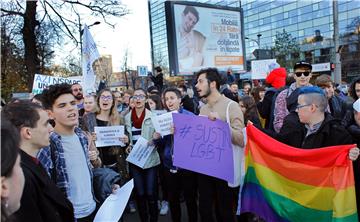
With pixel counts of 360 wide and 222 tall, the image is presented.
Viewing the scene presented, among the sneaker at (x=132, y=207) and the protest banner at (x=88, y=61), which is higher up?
the protest banner at (x=88, y=61)

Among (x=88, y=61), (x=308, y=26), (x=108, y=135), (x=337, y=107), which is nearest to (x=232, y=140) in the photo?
(x=108, y=135)

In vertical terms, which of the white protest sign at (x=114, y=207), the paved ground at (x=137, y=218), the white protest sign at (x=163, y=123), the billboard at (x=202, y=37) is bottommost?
the paved ground at (x=137, y=218)

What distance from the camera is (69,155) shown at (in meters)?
3.06

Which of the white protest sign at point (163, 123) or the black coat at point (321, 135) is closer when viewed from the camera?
the black coat at point (321, 135)

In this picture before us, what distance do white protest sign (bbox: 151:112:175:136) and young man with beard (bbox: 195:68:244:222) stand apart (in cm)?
65

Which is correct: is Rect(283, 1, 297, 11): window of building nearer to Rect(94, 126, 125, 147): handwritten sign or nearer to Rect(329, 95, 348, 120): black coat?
Rect(329, 95, 348, 120): black coat

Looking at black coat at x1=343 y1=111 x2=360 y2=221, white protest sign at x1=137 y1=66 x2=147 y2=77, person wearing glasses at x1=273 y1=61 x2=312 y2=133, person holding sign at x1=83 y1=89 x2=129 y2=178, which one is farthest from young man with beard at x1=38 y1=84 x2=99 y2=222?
white protest sign at x1=137 y1=66 x2=147 y2=77

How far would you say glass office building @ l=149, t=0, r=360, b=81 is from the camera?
4353 cm

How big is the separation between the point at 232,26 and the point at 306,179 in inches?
569

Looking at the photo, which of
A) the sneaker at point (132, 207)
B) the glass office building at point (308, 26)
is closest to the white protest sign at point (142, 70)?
the sneaker at point (132, 207)

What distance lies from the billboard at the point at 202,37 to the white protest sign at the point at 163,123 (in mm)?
10002

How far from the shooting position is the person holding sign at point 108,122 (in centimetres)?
519

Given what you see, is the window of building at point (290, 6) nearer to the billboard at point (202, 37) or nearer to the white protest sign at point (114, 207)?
the billboard at point (202, 37)

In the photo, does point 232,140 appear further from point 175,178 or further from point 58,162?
point 58,162
